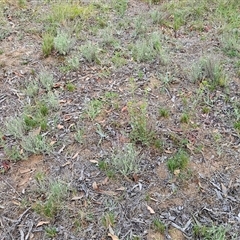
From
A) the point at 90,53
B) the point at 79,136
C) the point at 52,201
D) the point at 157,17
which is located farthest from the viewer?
the point at 157,17

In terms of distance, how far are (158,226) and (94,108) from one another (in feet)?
4.23

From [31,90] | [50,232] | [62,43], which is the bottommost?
[50,232]

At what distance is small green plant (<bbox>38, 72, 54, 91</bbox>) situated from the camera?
11.4 feet

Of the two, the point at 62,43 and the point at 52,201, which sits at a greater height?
the point at 62,43

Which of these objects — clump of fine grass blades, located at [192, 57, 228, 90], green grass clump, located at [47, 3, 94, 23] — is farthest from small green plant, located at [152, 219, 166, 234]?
green grass clump, located at [47, 3, 94, 23]

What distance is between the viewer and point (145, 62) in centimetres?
385

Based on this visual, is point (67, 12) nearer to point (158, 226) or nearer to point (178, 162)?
point (178, 162)

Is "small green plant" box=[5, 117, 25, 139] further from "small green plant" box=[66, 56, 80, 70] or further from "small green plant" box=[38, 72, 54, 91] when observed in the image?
"small green plant" box=[66, 56, 80, 70]

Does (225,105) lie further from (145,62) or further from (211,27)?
(211,27)

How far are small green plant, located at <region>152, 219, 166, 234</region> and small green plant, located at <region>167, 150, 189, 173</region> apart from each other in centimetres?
46

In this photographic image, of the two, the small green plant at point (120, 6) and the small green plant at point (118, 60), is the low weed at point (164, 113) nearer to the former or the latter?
the small green plant at point (118, 60)

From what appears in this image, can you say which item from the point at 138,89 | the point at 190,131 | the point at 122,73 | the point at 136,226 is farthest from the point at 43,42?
Answer: the point at 136,226

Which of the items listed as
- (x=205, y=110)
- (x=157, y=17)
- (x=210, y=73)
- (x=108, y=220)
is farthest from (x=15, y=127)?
(x=157, y=17)

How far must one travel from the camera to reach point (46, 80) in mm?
3518
